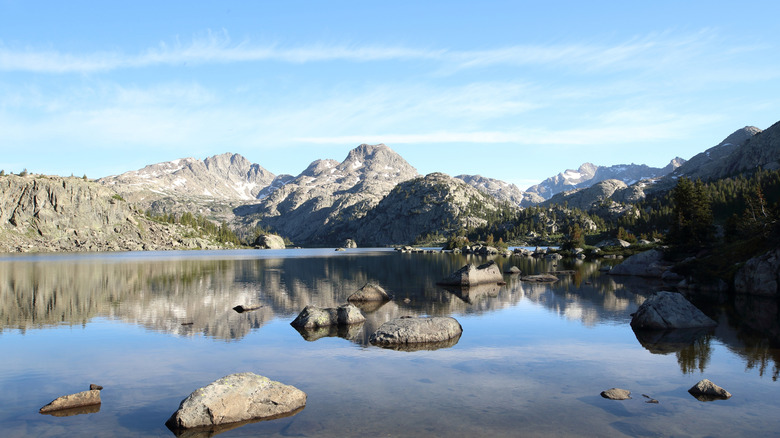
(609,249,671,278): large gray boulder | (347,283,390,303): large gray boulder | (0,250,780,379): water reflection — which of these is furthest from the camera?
(609,249,671,278): large gray boulder

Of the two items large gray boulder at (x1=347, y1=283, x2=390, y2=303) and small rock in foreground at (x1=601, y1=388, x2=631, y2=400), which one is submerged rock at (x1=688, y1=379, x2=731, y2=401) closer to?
small rock in foreground at (x1=601, y1=388, x2=631, y2=400)

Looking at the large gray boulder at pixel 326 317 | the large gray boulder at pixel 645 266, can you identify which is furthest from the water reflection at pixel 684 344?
the large gray boulder at pixel 645 266

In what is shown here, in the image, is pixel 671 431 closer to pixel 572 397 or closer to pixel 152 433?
pixel 572 397

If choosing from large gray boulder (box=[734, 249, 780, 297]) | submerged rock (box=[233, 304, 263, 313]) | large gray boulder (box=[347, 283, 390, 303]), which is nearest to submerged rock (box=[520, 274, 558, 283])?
large gray boulder (box=[734, 249, 780, 297])

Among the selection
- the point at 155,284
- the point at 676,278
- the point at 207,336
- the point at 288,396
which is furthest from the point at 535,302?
the point at 155,284

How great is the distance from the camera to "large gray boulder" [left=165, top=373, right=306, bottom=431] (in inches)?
698

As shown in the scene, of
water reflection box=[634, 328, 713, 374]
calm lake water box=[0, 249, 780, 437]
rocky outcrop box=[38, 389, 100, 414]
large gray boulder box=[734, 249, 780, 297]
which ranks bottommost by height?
water reflection box=[634, 328, 713, 374]

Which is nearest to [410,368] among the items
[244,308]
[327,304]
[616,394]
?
[616,394]

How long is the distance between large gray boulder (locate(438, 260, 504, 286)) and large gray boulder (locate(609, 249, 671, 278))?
92.1 feet

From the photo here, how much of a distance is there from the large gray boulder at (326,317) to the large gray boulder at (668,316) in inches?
916

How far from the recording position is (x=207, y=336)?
113 feet

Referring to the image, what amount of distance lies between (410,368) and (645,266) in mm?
74489

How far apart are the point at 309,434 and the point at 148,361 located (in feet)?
52.6

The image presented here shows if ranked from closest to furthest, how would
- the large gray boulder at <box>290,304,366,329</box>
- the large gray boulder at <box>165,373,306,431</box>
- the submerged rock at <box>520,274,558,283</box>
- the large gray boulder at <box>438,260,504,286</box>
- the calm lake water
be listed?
the calm lake water → the large gray boulder at <box>165,373,306,431</box> → the large gray boulder at <box>290,304,366,329</box> → the large gray boulder at <box>438,260,504,286</box> → the submerged rock at <box>520,274,558,283</box>
